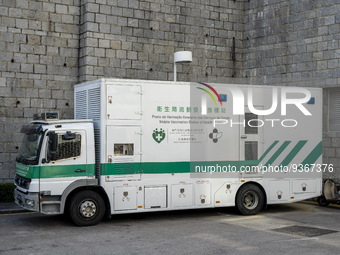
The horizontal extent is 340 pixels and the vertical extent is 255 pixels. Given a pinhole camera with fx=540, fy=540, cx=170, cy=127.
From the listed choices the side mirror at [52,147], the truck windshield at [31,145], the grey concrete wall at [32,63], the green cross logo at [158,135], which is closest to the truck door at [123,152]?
the green cross logo at [158,135]

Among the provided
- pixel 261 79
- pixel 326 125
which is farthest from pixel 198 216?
pixel 261 79

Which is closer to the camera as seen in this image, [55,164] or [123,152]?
[55,164]

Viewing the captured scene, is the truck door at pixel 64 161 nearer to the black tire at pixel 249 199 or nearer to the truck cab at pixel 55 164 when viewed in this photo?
the truck cab at pixel 55 164

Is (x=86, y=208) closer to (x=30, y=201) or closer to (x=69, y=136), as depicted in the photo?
(x=30, y=201)

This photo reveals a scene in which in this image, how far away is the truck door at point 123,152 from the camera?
11992 mm

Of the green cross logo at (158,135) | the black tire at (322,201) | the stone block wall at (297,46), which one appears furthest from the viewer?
the stone block wall at (297,46)

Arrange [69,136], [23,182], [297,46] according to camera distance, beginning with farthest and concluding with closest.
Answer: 1. [297,46]
2. [23,182]
3. [69,136]

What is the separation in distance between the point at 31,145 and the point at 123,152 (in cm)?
204

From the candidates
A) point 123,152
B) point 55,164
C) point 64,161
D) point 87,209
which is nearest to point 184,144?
point 123,152

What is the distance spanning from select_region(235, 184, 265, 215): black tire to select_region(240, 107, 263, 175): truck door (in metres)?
0.66

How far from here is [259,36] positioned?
1906 cm

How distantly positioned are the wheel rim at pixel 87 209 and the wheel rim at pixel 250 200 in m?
3.91

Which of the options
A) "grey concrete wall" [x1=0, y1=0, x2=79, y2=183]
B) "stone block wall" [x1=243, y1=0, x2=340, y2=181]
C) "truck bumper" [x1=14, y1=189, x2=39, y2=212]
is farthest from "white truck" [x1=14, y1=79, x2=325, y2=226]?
"grey concrete wall" [x1=0, y1=0, x2=79, y2=183]

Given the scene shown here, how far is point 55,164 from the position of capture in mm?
11578
